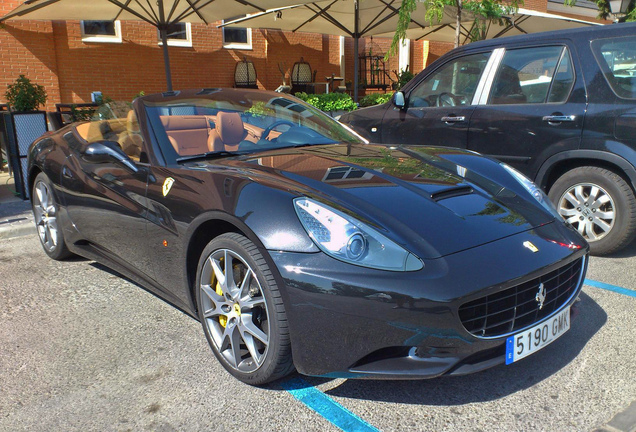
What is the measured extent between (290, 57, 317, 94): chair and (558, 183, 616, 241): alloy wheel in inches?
410

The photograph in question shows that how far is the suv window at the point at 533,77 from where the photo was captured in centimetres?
455

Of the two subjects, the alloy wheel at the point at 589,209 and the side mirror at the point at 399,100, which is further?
the side mirror at the point at 399,100

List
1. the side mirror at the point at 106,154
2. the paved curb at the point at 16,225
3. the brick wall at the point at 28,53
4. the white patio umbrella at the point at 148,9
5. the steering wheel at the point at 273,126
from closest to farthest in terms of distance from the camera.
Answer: the side mirror at the point at 106,154, the steering wheel at the point at 273,126, the paved curb at the point at 16,225, the white patio umbrella at the point at 148,9, the brick wall at the point at 28,53

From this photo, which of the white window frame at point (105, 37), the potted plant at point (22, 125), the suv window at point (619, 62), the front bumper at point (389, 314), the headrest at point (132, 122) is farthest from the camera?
the white window frame at point (105, 37)

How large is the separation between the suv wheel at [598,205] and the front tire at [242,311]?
3.00 metres

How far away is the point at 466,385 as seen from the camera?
262 cm

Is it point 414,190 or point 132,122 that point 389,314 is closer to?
point 414,190

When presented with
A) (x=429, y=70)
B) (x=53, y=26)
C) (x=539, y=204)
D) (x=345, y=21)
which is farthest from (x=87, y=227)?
(x=345, y=21)

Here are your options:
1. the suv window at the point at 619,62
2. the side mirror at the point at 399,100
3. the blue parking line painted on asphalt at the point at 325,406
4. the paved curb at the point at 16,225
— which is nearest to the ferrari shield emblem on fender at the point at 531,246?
the blue parking line painted on asphalt at the point at 325,406

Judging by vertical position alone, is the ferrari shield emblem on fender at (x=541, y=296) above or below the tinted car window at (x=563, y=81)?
below

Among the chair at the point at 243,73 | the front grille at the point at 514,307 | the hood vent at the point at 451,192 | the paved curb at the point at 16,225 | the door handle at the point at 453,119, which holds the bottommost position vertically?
the paved curb at the point at 16,225

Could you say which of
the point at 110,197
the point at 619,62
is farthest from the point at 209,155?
the point at 619,62

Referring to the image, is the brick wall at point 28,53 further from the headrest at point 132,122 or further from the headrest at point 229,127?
the headrest at point 229,127

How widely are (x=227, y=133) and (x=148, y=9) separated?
669cm
